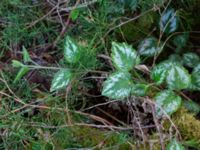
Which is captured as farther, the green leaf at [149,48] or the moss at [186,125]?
the green leaf at [149,48]

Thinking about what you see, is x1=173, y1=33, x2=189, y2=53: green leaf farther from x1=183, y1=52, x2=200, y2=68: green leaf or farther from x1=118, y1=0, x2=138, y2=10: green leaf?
x1=118, y1=0, x2=138, y2=10: green leaf

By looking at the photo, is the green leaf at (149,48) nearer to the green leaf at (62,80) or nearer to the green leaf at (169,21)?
the green leaf at (169,21)

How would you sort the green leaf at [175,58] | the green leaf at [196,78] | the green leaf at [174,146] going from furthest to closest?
the green leaf at [175,58], the green leaf at [196,78], the green leaf at [174,146]

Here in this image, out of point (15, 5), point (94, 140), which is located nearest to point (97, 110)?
point (94, 140)

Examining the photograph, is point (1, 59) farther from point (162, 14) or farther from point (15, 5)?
point (162, 14)

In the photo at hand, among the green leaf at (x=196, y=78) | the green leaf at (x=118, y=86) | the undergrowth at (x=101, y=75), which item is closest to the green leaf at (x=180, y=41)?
the undergrowth at (x=101, y=75)

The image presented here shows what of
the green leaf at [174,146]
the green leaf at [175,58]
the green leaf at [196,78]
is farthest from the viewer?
the green leaf at [175,58]

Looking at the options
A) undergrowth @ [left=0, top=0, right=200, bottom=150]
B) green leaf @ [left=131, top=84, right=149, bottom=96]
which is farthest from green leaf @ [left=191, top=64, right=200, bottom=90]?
green leaf @ [left=131, top=84, right=149, bottom=96]

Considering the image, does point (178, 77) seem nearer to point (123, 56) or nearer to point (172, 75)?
point (172, 75)
